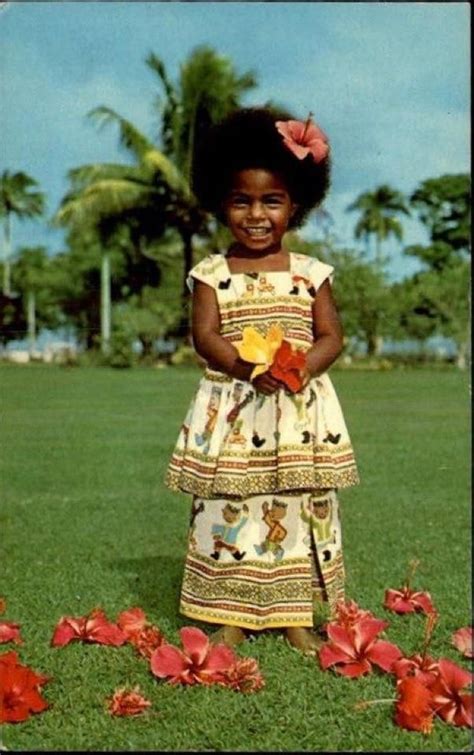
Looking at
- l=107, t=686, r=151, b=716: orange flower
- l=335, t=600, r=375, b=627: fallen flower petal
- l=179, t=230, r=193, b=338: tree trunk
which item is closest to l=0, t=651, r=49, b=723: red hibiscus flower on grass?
l=107, t=686, r=151, b=716: orange flower

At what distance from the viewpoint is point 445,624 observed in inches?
149

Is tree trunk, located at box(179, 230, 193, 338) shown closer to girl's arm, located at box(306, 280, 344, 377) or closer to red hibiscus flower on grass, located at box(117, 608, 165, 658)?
girl's arm, located at box(306, 280, 344, 377)

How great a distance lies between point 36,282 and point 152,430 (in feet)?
125

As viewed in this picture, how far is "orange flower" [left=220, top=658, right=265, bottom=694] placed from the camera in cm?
307

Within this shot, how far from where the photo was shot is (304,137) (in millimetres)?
3365

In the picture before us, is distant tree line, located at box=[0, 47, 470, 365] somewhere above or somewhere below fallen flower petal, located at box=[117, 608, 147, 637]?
above

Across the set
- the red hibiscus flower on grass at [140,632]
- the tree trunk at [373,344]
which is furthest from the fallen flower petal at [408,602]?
the tree trunk at [373,344]

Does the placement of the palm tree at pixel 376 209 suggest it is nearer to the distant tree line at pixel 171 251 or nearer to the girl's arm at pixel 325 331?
the distant tree line at pixel 171 251

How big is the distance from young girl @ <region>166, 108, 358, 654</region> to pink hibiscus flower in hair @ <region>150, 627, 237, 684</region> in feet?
1.05

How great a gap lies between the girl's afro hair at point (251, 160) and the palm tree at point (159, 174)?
23041 millimetres

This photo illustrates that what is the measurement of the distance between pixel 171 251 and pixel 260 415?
118ft

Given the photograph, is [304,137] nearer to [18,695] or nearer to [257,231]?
[257,231]

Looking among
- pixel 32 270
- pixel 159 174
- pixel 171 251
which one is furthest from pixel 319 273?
pixel 32 270

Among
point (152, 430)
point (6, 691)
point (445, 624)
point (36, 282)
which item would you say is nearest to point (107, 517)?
point (445, 624)
